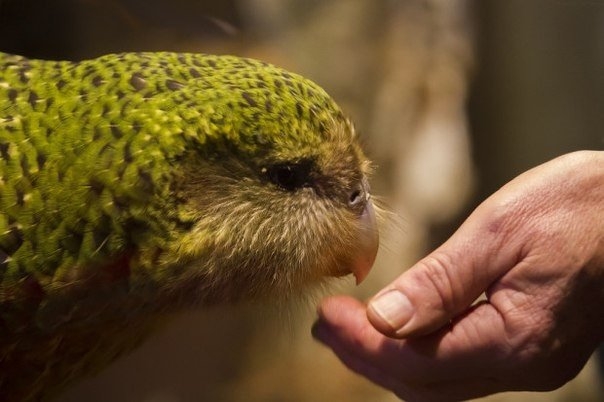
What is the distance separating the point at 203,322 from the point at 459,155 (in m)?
0.89

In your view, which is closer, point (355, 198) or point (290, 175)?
point (290, 175)

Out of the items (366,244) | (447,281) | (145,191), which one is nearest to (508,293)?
(447,281)

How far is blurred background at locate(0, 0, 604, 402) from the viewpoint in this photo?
43.1 inches

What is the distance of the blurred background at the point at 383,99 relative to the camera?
1.09 meters

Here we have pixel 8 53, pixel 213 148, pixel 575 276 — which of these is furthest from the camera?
pixel 8 53

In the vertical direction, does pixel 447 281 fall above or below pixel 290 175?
below

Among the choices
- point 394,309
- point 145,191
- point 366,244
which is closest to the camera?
point 145,191

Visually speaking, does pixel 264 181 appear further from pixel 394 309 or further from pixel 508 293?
pixel 508 293

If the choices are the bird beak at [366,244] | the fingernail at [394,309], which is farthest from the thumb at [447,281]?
the bird beak at [366,244]

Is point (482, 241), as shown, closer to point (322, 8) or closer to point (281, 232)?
point (281, 232)

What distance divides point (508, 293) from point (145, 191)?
1.62ft

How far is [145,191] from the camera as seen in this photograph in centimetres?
84

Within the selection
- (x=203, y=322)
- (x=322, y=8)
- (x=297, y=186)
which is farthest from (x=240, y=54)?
(x=322, y=8)

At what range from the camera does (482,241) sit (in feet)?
3.19
